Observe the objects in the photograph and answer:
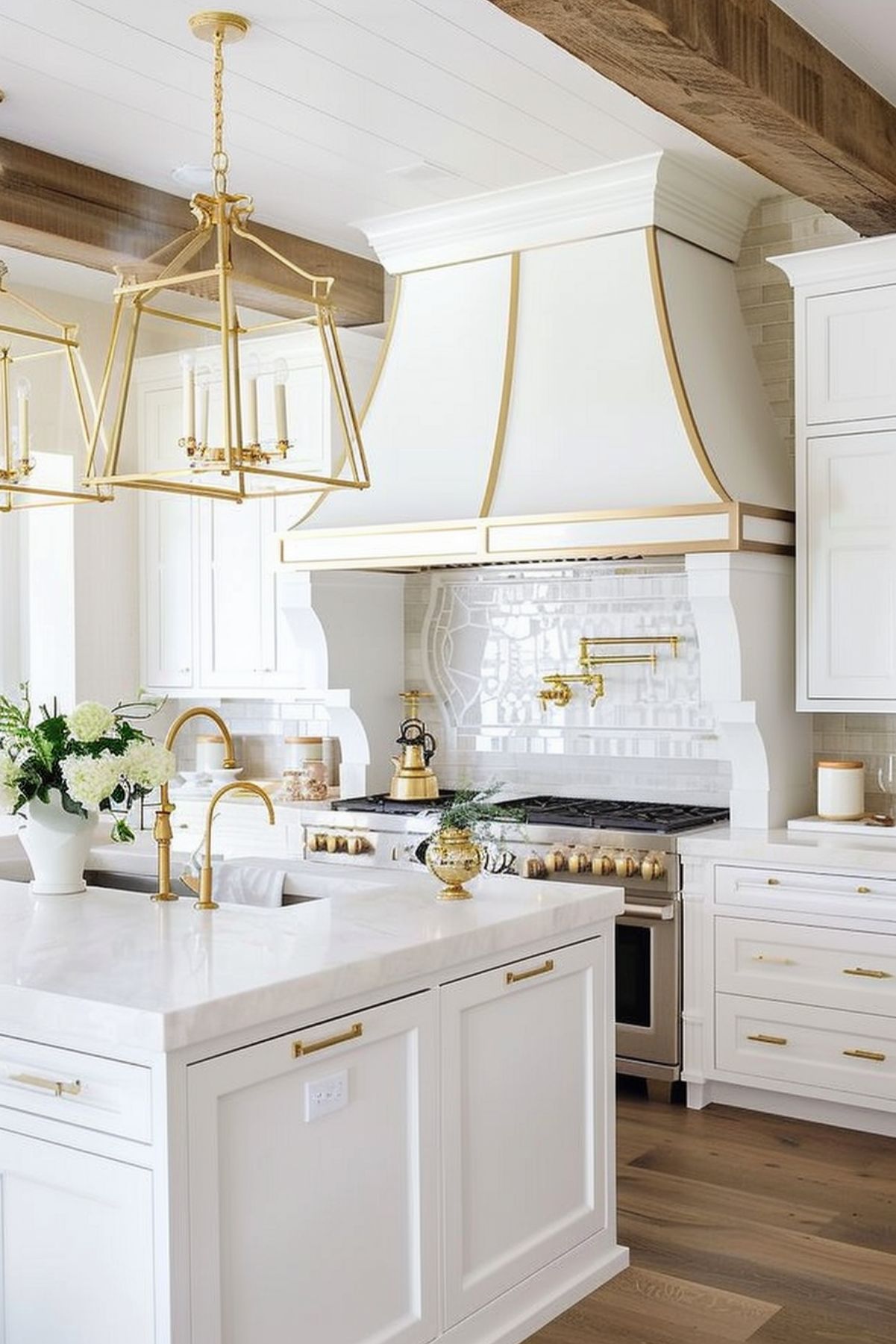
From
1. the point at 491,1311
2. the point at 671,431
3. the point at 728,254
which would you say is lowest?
the point at 491,1311

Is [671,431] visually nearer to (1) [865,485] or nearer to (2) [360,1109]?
(1) [865,485]

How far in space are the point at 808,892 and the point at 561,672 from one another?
1498mm

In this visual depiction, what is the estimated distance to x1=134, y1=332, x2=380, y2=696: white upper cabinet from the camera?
19.6 ft

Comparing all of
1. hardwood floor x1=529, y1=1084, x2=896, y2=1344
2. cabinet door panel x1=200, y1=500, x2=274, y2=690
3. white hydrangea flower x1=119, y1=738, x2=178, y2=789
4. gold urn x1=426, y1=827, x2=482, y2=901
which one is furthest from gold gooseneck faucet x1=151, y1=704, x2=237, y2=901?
cabinet door panel x1=200, y1=500, x2=274, y2=690

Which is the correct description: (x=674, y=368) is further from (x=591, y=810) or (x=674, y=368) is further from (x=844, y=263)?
(x=591, y=810)

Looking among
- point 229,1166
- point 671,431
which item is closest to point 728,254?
point 671,431

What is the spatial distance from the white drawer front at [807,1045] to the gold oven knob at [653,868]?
1.42ft

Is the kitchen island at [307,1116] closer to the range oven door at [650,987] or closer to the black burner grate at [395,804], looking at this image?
the range oven door at [650,987]

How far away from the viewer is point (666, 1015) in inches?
188

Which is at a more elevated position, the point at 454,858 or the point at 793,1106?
the point at 454,858

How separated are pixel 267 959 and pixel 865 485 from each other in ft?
9.40

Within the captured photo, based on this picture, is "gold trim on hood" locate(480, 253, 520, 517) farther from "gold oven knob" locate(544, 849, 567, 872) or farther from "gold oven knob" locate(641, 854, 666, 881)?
"gold oven knob" locate(641, 854, 666, 881)

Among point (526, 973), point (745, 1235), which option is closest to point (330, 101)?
point (526, 973)

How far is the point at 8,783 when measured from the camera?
10.7ft
